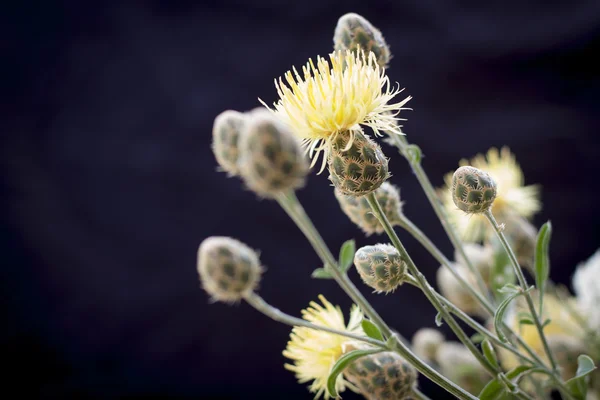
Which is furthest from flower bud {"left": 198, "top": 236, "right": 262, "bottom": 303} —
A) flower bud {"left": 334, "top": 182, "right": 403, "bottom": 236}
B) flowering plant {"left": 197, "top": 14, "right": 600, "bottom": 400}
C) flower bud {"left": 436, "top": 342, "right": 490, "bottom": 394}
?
flower bud {"left": 436, "top": 342, "right": 490, "bottom": 394}

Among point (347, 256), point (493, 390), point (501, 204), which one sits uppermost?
point (501, 204)

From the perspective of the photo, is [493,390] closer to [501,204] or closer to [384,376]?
[384,376]

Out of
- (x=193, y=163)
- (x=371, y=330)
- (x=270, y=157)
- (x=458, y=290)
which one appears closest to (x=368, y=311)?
(x=371, y=330)

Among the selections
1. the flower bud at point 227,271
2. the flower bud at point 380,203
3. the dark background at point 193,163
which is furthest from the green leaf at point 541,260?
the dark background at point 193,163

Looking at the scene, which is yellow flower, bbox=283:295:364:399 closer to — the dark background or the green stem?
the green stem

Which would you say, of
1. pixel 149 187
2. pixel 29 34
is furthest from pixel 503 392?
pixel 29 34

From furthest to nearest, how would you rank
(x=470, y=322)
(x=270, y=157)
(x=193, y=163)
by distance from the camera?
(x=193, y=163) < (x=470, y=322) < (x=270, y=157)

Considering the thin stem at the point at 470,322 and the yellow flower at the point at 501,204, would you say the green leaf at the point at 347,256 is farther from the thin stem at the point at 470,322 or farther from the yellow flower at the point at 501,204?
the yellow flower at the point at 501,204

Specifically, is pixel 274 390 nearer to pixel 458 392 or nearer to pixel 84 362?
pixel 84 362
